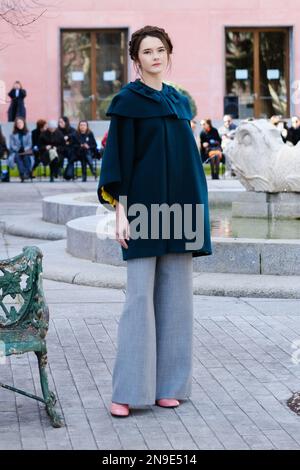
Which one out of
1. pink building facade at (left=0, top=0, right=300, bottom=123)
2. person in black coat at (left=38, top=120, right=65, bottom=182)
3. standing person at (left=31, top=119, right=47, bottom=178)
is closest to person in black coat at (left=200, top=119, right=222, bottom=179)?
person in black coat at (left=38, top=120, right=65, bottom=182)

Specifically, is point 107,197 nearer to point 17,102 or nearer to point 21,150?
point 21,150

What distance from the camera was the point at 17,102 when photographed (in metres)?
33.2

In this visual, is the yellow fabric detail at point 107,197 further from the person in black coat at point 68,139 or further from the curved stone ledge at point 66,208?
the person in black coat at point 68,139

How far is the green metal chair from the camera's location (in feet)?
21.1

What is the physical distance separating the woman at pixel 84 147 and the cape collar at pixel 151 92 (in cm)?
2148

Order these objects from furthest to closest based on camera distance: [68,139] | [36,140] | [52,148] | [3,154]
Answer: [36,140] < [68,139] < [52,148] < [3,154]

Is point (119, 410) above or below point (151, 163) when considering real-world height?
below

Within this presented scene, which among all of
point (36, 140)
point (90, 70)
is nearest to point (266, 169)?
point (36, 140)

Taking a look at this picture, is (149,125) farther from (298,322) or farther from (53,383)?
(298,322)

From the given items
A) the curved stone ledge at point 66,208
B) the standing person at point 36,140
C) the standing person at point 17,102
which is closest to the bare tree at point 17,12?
the standing person at point 17,102

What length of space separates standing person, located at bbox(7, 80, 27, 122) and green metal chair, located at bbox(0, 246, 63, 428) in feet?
87.7

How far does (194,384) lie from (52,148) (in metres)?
21.9
